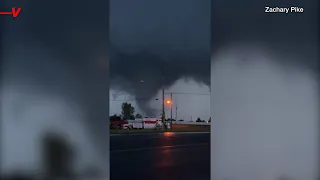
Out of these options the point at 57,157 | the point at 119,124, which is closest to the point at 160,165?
the point at 57,157

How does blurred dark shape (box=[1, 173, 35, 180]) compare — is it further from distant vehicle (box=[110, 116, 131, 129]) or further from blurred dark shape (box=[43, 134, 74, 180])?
distant vehicle (box=[110, 116, 131, 129])

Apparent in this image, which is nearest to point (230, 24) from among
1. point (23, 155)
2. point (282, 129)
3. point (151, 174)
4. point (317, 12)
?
point (317, 12)

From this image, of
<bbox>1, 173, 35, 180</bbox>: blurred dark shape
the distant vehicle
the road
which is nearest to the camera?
<bbox>1, 173, 35, 180</bbox>: blurred dark shape

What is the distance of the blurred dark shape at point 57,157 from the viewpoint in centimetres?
305

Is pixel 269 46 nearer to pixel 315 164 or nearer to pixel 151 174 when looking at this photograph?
pixel 315 164

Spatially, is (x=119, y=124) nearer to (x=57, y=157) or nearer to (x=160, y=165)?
(x=160, y=165)

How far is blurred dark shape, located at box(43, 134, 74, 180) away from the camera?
3.05 meters

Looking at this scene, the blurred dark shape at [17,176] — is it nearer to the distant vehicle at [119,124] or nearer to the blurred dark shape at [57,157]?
the blurred dark shape at [57,157]

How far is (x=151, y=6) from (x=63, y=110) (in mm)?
3859

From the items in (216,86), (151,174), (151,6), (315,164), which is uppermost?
(151,6)

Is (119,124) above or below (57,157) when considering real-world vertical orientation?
below

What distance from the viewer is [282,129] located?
3168 mm

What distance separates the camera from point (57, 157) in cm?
306

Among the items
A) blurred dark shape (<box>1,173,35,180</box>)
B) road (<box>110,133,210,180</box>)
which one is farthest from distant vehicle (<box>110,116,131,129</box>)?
blurred dark shape (<box>1,173,35,180</box>)
